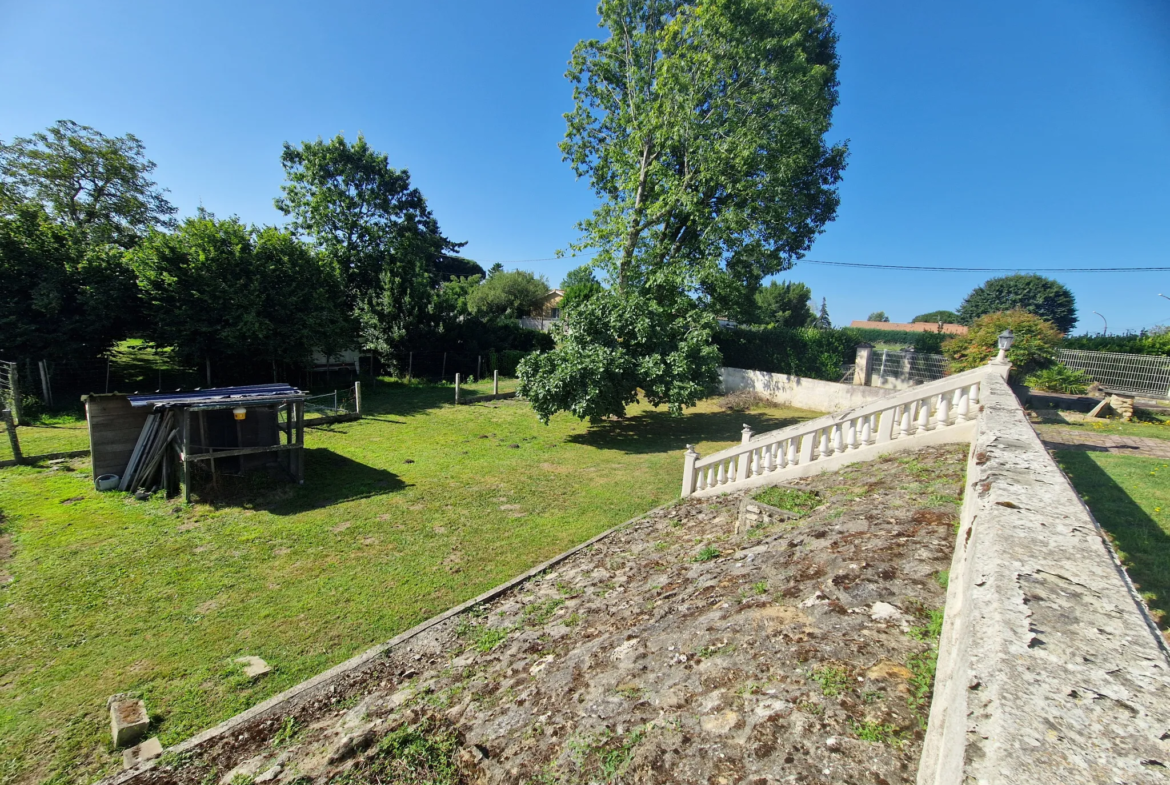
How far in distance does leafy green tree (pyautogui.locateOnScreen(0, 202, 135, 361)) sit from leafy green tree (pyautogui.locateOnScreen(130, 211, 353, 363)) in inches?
29.2

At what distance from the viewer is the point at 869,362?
17.8 meters

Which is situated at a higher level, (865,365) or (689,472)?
(865,365)

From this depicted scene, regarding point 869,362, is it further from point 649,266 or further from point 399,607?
point 399,607

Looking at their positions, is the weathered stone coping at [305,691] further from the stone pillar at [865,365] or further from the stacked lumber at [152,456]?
the stone pillar at [865,365]

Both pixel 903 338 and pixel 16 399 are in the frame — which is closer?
pixel 16 399

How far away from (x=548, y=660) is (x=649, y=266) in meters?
16.7

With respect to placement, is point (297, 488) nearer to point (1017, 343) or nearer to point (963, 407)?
point (963, 407)

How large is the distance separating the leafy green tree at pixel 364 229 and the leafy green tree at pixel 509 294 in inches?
529

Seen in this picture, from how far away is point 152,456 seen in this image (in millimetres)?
7730

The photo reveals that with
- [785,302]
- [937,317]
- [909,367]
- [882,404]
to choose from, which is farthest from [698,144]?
[937,317]

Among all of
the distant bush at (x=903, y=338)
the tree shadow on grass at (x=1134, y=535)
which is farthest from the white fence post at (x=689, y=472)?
the distant bush at (x=903, y=338)

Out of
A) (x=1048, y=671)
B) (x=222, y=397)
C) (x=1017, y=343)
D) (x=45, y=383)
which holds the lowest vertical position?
(x=45, y=383)

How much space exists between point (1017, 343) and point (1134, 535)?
11.2 m

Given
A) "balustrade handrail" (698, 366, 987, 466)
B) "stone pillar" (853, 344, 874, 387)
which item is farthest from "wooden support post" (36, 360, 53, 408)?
"stone pillar" (853, 344, 874, 387)
